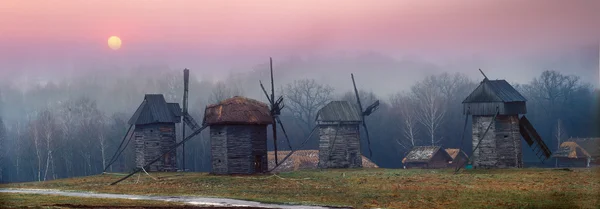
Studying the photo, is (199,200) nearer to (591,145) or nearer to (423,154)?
(423,154)

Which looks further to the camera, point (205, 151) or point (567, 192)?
point (205, 151)

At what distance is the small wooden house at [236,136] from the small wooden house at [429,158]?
33.2 metres

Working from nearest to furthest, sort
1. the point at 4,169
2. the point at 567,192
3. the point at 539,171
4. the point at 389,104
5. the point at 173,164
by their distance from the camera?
the point at 567,192 < the point at 539,171 < the point at 173,164 < the point at 4,169 < the point at 389,104

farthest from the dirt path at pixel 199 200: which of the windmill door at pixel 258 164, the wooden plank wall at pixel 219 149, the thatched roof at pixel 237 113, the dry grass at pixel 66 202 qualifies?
the windmill door at pixel 258 164

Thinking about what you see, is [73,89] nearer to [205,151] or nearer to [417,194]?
[205,151]

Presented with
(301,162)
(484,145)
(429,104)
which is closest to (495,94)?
(484,145)

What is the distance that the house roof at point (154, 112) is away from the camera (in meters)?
74.2

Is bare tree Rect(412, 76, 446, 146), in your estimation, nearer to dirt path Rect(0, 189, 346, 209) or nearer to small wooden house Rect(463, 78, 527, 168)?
small wooden house Rect(463, 78, 527, 168)

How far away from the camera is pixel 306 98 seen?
5143 inches

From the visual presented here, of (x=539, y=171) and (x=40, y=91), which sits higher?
(x=40, y=91)

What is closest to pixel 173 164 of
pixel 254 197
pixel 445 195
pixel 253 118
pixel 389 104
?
pixel 253 118

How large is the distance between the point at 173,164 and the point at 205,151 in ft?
131

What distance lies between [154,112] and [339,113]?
2011 centimetres

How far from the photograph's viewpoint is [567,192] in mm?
42188
